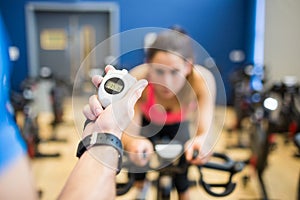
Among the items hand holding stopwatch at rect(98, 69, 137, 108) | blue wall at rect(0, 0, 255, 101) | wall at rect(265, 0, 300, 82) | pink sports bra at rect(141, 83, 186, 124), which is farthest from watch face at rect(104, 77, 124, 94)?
blue wall at rect(0, 0, 255, 101)

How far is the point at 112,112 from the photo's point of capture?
0.46 m

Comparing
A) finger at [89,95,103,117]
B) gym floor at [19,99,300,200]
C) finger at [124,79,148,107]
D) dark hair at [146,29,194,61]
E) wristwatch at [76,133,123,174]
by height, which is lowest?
gym floor at [19,99,300,200]

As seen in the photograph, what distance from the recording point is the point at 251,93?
148 inches

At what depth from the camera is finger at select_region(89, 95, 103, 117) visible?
18.0 inches

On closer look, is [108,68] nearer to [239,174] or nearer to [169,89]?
[169,89]

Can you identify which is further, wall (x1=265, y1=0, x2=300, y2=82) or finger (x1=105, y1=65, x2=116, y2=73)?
wall (x1=265, y1=0, x2=300, y2=82)

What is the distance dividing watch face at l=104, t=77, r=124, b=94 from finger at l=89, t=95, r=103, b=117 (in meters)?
0.03

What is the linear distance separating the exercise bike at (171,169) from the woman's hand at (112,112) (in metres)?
0.09

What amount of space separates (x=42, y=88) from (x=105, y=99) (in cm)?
519

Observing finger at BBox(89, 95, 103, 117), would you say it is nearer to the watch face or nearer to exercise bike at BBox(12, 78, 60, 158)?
the watch face

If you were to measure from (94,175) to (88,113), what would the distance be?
93 mm

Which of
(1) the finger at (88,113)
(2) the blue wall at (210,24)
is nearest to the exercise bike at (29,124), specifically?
(1) the finger at (88,113)

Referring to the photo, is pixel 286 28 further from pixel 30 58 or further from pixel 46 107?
pixel 30 58

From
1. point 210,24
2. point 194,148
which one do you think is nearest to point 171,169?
point 194,148
